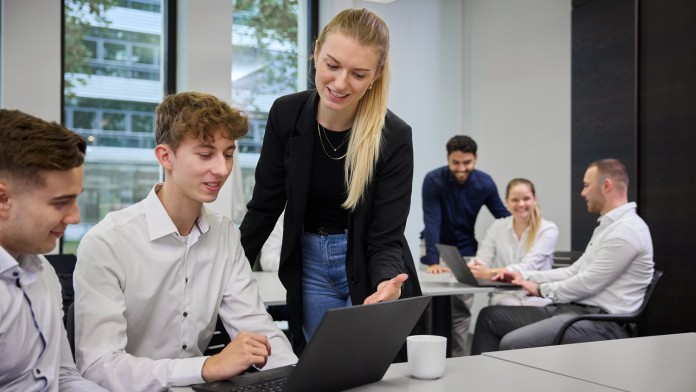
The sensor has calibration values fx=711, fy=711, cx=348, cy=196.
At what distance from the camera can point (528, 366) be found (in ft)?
5.16

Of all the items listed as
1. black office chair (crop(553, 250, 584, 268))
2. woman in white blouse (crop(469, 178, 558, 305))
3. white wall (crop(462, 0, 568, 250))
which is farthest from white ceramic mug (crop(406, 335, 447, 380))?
white wall (crop(462, 0, 568, 250))

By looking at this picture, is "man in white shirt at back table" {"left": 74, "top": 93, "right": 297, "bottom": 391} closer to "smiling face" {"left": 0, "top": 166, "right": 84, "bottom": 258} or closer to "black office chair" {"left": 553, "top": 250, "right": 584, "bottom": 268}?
"smiling face" {"left": 0, "top": 166, "right": 84, "bottom": 258}

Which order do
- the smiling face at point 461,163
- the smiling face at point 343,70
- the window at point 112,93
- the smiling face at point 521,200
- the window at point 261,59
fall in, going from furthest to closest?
the window at point 261,59 < the window at point 112,93 < the smiling face at point 461,163 < the smiling face at point 521,200 < the smiling face at point 343,70

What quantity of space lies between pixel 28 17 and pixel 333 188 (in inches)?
165

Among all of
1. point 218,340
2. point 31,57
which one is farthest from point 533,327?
point 31,57

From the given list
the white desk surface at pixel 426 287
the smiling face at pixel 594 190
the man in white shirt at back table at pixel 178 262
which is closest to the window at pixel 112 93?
the white desk surface at pixel 426 287

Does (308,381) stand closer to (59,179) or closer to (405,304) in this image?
(405,304)

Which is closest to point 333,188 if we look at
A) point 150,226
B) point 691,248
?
point 150,226

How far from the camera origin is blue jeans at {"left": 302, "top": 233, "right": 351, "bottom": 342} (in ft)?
6.80

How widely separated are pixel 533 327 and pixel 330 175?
5.89 feet

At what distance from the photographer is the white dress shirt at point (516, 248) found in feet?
14.7

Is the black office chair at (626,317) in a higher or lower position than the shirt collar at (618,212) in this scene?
lower

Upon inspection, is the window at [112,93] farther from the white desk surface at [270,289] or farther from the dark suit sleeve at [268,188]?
the dark suit sleeve at [268,188]

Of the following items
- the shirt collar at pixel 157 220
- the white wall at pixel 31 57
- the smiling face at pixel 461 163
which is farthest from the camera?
the white wall at pixel 31 57
